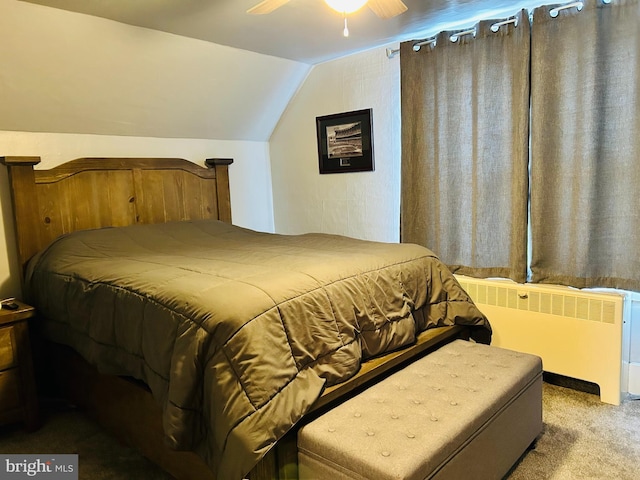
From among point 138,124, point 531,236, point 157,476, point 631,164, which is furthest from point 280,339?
point 138,124

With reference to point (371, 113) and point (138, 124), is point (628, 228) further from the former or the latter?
point (138, 124)

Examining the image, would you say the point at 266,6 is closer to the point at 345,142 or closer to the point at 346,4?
the point at 346,4

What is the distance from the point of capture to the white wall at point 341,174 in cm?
342

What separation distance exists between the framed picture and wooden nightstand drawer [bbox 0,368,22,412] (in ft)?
8.20

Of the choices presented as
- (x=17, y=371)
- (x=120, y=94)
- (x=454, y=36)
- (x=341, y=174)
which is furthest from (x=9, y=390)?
(x=454, y=36)

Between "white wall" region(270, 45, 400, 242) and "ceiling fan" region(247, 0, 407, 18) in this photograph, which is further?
"white wall" region(270, 45, 400, 242)

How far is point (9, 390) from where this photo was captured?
2.34 metres

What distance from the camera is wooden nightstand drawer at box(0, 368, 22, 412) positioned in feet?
7.61

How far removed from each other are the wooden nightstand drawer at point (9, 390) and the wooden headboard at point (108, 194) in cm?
74

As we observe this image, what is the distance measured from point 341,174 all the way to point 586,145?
1.78 m

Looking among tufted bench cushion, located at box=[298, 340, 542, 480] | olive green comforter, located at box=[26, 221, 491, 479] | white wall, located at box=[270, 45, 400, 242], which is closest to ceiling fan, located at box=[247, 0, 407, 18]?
olive green comforter, located at box=[26, 221, 491, 479]

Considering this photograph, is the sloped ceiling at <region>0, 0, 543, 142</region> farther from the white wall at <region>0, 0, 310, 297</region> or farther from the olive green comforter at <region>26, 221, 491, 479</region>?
the olive green comforter at <region>26, 221, 491, 479</region>

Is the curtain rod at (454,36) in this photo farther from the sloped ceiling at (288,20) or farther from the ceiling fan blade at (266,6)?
the ceiling fan blade at (266,6)

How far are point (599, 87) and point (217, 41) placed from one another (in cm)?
222
